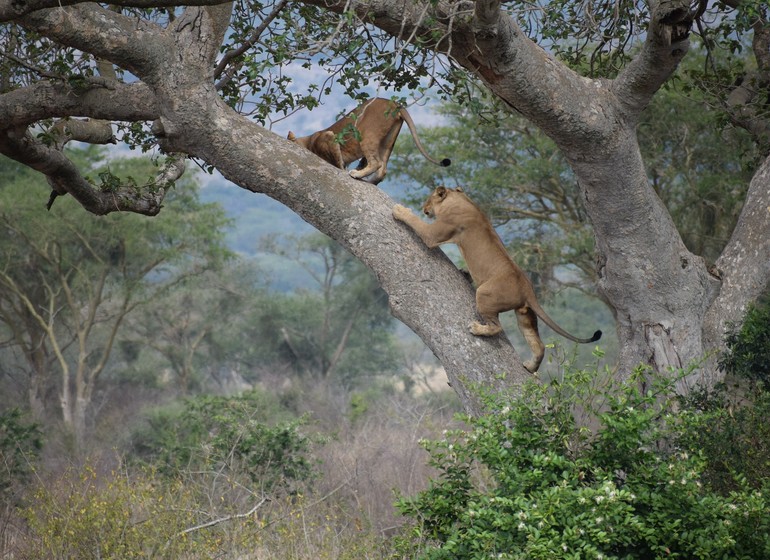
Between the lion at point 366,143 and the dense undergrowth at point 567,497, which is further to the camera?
the lion at point 366,143

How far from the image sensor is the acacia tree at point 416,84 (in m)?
5.25

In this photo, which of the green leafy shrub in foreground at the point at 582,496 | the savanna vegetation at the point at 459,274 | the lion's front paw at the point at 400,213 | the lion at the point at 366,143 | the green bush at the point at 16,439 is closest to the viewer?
the green leafy shrub in foreground at the point at 582,496

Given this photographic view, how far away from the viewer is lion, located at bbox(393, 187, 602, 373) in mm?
5465

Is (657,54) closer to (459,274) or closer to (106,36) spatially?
(459,274)

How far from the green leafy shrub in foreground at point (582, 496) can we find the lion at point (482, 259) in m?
0.65

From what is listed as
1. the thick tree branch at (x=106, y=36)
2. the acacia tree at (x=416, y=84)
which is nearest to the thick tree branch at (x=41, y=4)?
the acacia tree at (x=416, y=84)

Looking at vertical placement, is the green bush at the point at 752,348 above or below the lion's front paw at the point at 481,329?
above

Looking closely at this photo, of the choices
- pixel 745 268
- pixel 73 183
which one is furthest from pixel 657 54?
pixel 73 183

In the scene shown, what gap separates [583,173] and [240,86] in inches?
111

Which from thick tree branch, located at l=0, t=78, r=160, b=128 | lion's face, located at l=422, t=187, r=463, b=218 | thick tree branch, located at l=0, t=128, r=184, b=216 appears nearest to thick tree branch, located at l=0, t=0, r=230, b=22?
thick tree branch, located at l=0, t=78, r=160, b=128

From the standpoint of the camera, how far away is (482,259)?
19.3 ft

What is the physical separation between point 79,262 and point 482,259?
20.0 meters

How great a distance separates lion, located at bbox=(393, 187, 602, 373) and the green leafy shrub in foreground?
0.65 metres

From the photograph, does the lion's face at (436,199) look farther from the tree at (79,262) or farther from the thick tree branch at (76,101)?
the tree at (79,262)
